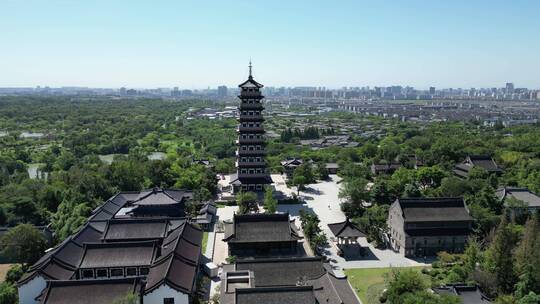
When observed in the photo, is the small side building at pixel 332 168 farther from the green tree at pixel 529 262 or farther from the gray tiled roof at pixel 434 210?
the green tree at pixel 529 262

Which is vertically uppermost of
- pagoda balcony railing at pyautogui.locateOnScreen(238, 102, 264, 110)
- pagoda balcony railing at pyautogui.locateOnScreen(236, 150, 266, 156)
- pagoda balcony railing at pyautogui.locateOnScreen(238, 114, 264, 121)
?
pagoda balcony railing at pyautogui.locateOnScreen(238, 102, 264, 110)

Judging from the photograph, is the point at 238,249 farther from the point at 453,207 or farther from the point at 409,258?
the point at 453,207

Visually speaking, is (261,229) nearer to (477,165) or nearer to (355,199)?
(355,199)

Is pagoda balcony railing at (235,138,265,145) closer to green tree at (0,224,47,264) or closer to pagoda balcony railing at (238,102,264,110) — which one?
pagoda balcony railing at (238,102,264,110)

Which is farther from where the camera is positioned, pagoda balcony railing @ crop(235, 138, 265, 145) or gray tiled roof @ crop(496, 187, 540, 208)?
pagoda balcony railing @ crop(235, 138, 265, 145)

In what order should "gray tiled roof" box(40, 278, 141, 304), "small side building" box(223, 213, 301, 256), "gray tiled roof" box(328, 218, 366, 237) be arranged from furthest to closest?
"gray tiled roof" box(328, 218, 366, 237)
"small side building" box(223, 213, 301, 256)
"gray tiled roof" box(40, 278, 141, 304)

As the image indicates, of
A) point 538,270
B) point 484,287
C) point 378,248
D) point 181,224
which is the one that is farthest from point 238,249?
point 538,270

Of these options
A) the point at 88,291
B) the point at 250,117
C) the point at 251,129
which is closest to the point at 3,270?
the point at 88,291

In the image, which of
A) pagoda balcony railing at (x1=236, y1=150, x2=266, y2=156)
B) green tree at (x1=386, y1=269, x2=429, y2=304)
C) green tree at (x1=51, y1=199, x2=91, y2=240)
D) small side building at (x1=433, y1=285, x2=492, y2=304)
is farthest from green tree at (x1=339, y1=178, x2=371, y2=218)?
green tree at (x1=51, y1=199, x2=91, y2=240)
